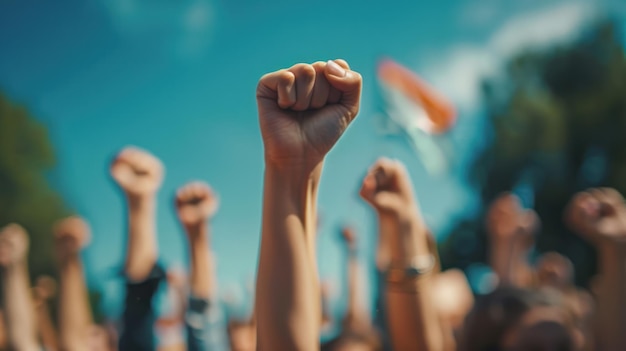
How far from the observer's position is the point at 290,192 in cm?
201

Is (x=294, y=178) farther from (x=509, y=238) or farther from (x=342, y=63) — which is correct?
(x=509, y=238)

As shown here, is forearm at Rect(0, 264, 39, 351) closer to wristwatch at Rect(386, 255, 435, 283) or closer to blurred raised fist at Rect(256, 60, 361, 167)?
wristwatch at Rect(386, 255, 435, 283)

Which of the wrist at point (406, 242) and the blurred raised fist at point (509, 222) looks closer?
the wrist at point (406, 242)

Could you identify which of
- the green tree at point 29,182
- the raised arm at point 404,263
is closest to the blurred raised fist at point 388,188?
the raised arm at point 404,263

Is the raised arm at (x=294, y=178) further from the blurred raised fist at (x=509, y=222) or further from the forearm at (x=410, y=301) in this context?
the blurred raised fist at (x=509, y=222)

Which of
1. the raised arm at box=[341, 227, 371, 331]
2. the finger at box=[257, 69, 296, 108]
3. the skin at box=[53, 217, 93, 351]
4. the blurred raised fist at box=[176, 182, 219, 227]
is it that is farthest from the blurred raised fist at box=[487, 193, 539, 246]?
the finger at box=[257, 69, 296, 108]

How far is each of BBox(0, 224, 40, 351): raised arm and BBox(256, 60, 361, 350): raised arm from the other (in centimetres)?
201

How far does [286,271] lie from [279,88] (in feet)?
1.59

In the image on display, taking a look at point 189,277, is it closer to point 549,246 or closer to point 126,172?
point 126,172

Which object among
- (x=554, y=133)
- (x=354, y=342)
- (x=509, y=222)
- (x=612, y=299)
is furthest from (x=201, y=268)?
(x=554, y=133)

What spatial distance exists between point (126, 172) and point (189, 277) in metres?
0.56

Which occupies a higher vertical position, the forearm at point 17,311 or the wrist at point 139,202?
the wrist at point 139,202

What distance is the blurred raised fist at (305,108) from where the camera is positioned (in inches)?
76.8

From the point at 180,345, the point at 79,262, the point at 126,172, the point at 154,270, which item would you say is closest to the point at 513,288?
the point at 154,270
